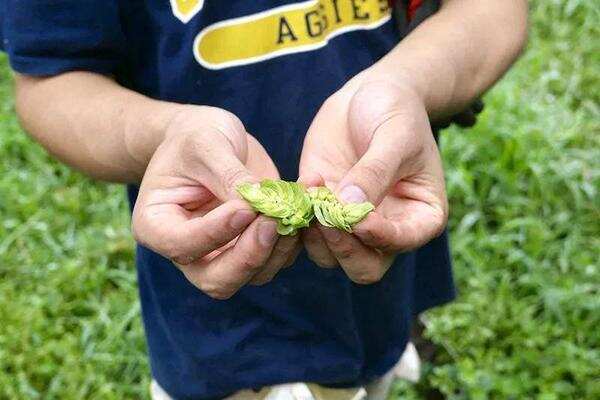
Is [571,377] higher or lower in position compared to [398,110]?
lower

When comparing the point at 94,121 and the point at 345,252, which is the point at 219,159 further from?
the point at 94,121

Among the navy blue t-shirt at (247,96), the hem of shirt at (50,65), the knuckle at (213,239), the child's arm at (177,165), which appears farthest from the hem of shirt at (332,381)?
the hem of shirt at (50,65)

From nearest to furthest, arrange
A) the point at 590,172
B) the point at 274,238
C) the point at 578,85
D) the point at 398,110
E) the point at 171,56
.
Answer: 1. the point at 274,238
2. the point at 398,110
3. the point at 171,56
4. the point at 590,172
5. the point at 578,85

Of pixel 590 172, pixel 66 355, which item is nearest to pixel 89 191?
pixel 66 355

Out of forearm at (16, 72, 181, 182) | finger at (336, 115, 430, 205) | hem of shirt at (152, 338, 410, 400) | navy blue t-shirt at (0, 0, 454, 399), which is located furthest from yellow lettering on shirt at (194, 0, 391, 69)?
hem of shirt at (152, 338, 410, 400)

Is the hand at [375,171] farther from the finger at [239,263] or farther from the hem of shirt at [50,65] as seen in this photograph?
the hem of shirt at [50,65]

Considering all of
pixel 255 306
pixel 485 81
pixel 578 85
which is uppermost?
pixel 485 81

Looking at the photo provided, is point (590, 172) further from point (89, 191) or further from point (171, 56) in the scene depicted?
point (171, 56)
